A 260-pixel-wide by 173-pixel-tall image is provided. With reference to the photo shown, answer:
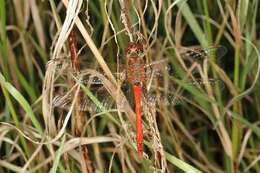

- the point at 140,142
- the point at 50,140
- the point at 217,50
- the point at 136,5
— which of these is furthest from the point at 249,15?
the point at 50,140

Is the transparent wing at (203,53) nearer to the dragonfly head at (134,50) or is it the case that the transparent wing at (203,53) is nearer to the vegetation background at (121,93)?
the vegetation background at (121,93)

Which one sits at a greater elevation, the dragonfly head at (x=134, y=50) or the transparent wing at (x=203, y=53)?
the dragonfly head at (x=134, y=50)

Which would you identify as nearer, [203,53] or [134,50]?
[134,50]

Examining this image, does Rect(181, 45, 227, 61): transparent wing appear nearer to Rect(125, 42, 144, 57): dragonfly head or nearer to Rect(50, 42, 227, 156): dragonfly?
Rect(50, 42, 227, 156): dragonfly

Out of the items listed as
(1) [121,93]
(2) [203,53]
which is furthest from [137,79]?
(2) [203,53]

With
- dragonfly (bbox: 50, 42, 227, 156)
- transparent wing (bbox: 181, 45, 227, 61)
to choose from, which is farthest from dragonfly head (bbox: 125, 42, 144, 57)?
transparent wing (bbox: 181, 45, 227, 61)

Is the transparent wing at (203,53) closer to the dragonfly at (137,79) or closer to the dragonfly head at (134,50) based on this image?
the dragonfly at (137,79)

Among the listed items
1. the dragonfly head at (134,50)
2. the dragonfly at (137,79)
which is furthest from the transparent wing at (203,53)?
the dragonfly head at (134,50)

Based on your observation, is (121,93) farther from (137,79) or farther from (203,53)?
(203,53)
